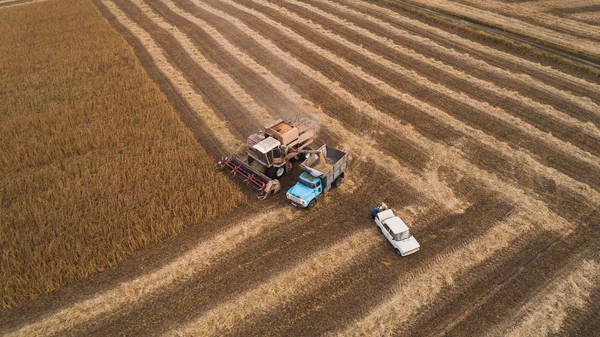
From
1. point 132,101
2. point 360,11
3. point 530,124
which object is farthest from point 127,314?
point 360,11

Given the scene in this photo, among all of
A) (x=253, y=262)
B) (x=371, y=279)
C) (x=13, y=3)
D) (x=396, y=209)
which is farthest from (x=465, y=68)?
(x=13, y=3)

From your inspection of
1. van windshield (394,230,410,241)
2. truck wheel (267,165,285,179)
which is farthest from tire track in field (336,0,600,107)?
truck wheel (267,165,285,179)

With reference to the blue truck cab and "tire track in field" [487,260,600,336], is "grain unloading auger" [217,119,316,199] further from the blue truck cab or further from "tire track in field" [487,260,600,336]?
"tire track in field" [487,260,600,336]

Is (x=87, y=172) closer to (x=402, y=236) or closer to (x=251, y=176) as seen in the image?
(x=251, y=176)

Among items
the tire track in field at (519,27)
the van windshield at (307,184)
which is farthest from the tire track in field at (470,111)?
the tire track in field at (519,27)

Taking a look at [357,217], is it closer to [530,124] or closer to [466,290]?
[466,290]

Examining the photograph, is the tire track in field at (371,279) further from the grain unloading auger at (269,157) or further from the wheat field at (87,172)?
the wheat field at (87,172)
